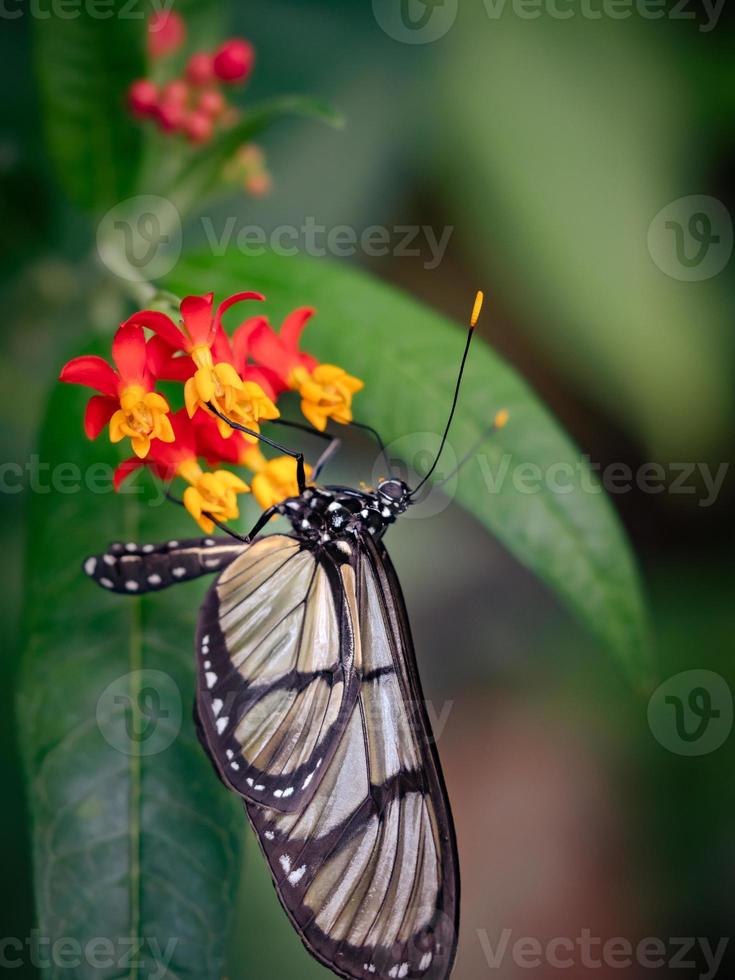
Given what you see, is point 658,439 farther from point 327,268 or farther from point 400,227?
point 327,268

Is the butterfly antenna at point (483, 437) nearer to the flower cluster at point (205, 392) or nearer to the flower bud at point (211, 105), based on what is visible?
the flower cluster at point (205, 392)

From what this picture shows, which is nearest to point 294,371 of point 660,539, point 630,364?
point 630,364

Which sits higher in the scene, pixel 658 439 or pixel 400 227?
pixel 400 227

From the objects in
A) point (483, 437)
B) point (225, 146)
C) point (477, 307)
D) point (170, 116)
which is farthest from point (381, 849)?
point (170, 116)

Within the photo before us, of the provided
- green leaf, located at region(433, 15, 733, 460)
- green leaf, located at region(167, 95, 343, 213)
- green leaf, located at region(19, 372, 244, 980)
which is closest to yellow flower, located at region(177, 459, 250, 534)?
green leaf, located at region(19, 372, 244, 980)

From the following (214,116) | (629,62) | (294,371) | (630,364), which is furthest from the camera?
(629,62)
